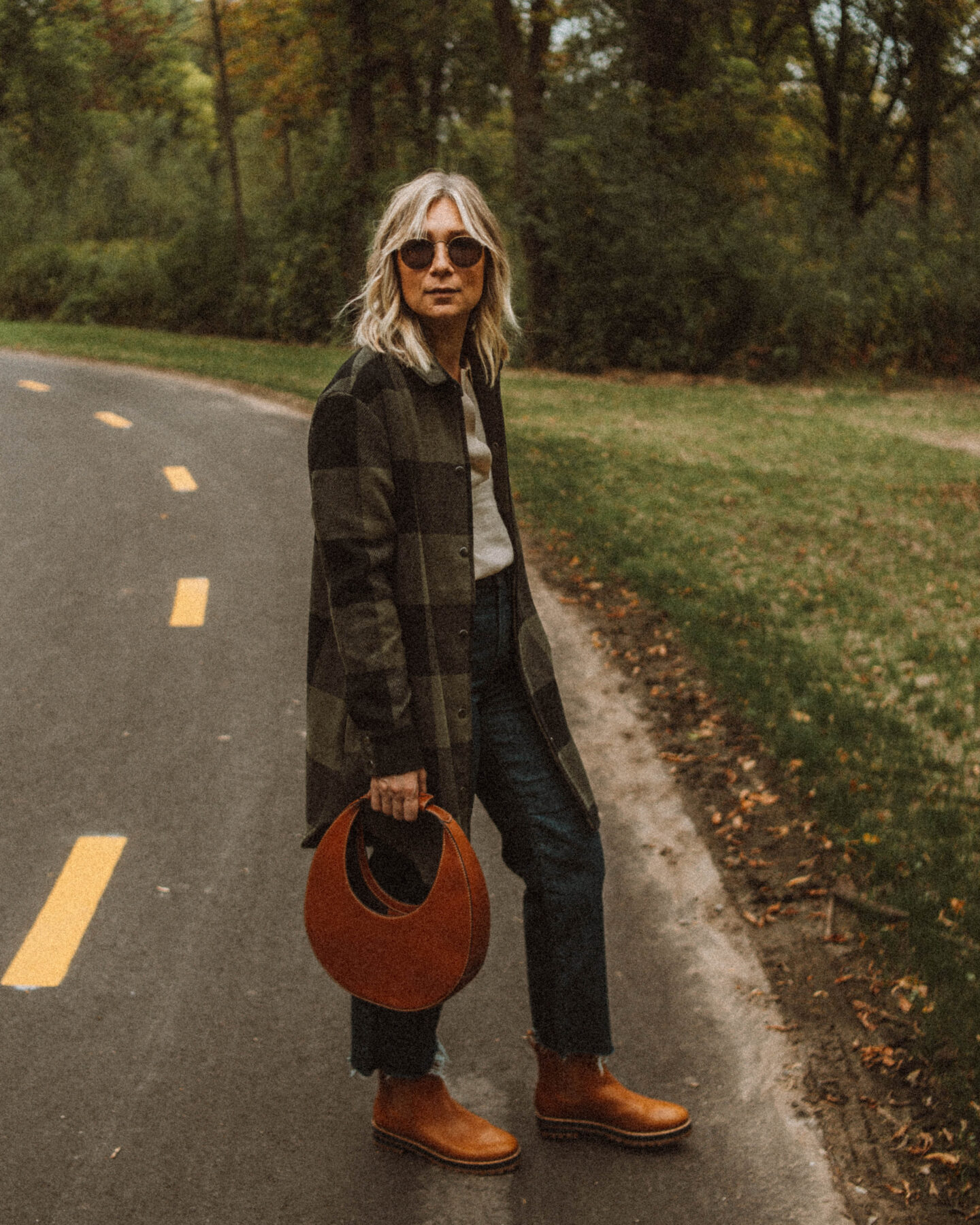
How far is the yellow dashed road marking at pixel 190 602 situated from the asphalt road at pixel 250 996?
78 mm

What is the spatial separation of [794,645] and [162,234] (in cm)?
3112

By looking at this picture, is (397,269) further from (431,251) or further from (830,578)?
(830,578)

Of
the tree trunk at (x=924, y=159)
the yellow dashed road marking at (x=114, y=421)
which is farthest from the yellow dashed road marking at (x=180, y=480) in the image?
the tree trunk at (x=924, y=159)

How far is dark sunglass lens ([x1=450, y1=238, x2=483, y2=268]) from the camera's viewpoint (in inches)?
107

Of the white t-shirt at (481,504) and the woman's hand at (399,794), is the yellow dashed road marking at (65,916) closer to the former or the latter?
the woman's hand at (399,794)

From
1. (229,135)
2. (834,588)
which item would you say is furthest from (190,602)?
(229,135)

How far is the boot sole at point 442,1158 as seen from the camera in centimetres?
308

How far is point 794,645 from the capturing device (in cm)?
722

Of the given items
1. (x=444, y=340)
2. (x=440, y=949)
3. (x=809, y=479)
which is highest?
(x=444, y=340)

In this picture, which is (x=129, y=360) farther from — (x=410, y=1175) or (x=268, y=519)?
(x=410, y=1175)

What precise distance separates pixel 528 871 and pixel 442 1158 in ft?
2.38

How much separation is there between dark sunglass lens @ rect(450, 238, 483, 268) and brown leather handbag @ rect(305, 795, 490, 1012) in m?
1.12

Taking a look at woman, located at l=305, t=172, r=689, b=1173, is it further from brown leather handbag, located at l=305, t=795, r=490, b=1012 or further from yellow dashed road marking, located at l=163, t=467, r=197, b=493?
yellow dashed road marking, located at l=163, t=467, r=197, b=493

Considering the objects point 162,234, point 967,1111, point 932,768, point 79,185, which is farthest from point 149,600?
point 79,185
